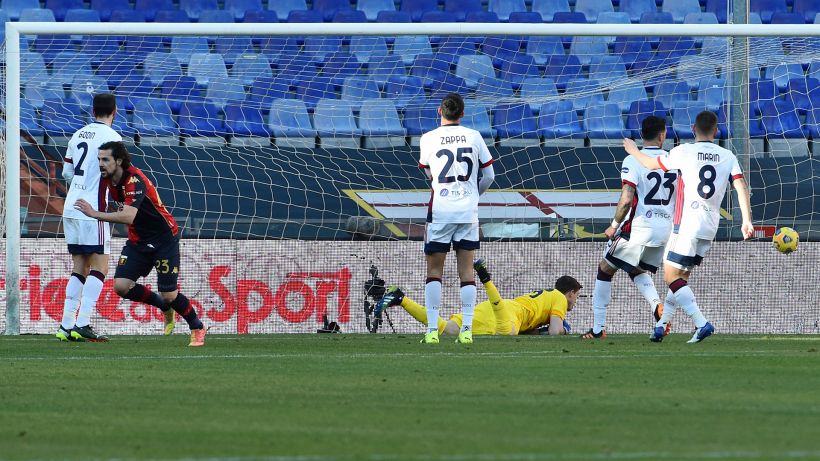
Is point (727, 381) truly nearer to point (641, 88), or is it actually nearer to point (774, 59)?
point (774, 59)

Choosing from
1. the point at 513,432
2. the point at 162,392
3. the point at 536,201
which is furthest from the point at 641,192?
the point at 513,432

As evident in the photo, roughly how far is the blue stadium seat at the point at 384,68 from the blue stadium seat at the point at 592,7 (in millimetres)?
5463

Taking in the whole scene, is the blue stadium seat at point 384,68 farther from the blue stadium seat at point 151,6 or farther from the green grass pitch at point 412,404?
the green grass pitch at point 412,404

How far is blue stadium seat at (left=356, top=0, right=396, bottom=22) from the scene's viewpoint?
67.3 ft

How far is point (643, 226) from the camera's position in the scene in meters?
11.8

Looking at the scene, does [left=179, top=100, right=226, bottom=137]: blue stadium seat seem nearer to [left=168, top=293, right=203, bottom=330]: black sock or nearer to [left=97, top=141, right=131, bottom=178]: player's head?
[left=97, top=141, right=131, bottom=178]: player's head

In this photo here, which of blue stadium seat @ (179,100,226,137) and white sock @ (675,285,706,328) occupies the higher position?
blue stadium seat @ (179,100,226,137)

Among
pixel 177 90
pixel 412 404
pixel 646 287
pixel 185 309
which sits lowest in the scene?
pixel 412 404

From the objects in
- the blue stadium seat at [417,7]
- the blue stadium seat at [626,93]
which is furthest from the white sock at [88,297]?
the blue stadium seat at [417,7]

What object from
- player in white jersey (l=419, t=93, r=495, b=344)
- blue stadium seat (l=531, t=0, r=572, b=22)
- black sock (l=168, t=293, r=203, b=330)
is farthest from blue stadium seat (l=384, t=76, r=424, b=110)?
black sock (l=168, t=293, r=203, b=330)

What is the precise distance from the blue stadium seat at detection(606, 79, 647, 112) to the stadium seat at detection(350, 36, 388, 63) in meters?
2.83

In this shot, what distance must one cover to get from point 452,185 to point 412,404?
4519 mm

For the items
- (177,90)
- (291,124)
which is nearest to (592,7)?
(291,124)

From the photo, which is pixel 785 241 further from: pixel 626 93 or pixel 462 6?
pixel 462 6
